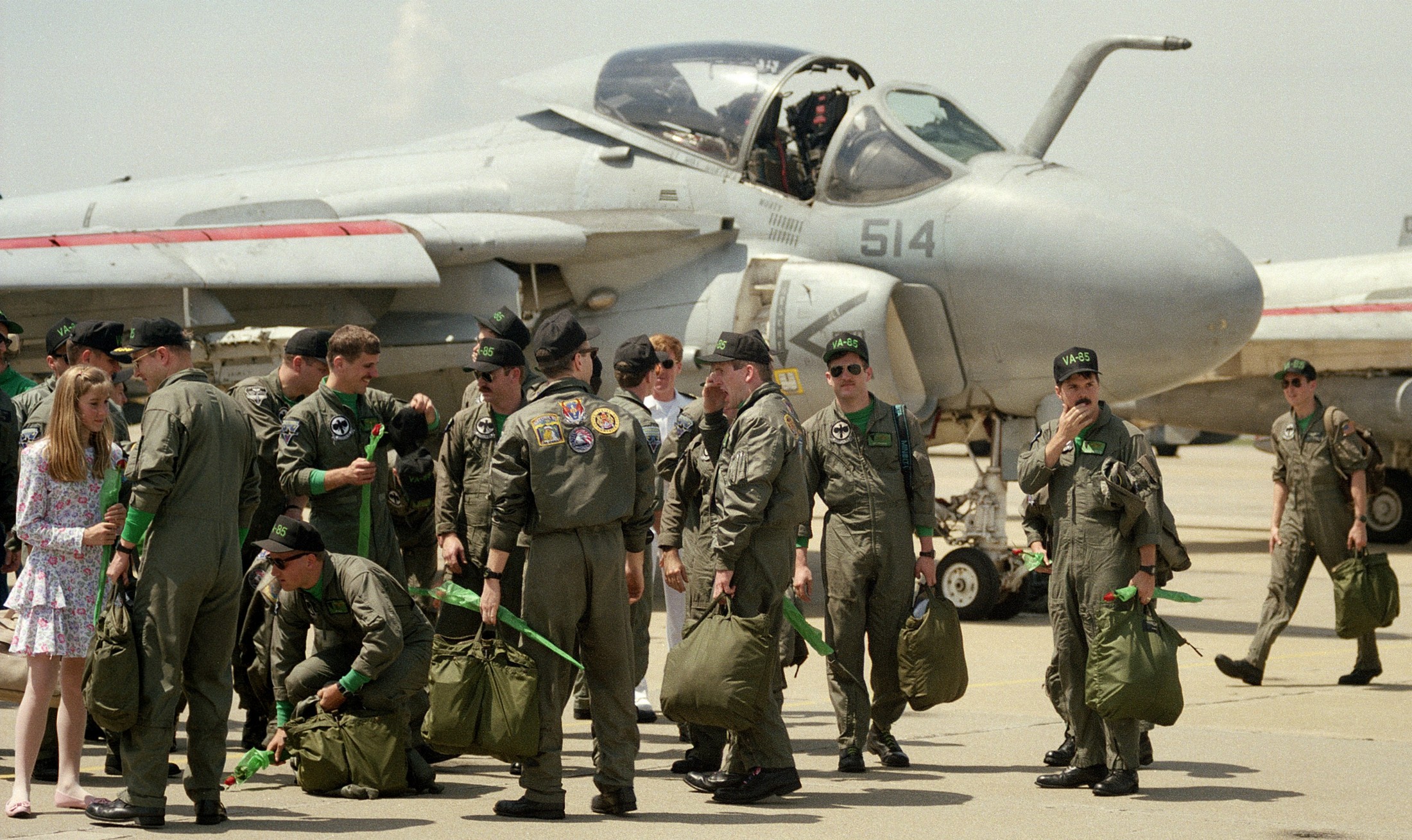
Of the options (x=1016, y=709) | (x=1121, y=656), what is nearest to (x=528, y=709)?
(x=1121, y=656)

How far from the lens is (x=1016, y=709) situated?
28.3ft

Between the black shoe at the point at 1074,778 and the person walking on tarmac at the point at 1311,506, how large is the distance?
3.13m

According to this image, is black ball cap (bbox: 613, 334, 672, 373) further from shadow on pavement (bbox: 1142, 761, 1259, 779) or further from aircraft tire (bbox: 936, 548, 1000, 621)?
aircraft tire (bbox: 936, 548, 1000, 621)

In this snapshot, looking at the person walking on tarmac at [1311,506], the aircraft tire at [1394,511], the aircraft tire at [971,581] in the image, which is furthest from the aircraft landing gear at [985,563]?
the aircraft tire at [1394,511]

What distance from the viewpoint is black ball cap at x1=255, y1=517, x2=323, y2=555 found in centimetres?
616

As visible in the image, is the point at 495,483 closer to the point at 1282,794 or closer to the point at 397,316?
the point at 1282,794

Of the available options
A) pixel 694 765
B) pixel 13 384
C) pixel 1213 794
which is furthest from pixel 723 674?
pixel 13 384

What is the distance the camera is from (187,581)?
18.5 feet

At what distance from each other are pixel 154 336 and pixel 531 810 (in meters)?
2.29

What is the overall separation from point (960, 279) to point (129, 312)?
5.84 metres

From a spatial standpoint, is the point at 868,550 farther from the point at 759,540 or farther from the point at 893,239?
the point at 893,239

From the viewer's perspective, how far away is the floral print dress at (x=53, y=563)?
5.90 metres

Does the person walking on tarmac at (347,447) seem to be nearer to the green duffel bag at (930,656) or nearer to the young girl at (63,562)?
the young girl at (63,562)

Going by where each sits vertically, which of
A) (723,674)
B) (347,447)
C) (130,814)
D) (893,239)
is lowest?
(130,814)
